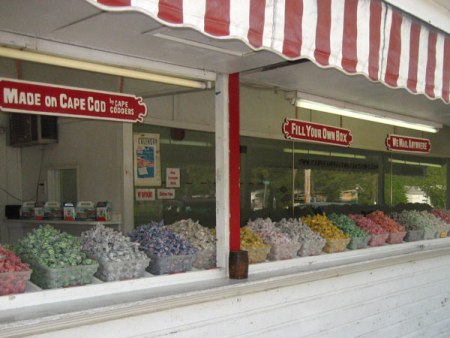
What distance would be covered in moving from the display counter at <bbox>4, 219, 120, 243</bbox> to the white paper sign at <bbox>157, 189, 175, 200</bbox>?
742mm

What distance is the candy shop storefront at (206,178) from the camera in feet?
8.70

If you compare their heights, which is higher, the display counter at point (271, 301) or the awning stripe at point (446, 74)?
the awning stripe at point (446, 74)

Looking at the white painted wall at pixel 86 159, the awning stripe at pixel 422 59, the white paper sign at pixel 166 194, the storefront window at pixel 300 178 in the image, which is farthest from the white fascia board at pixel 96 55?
the storefront window at pixel 300 178

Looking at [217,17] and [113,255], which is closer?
[217,17]

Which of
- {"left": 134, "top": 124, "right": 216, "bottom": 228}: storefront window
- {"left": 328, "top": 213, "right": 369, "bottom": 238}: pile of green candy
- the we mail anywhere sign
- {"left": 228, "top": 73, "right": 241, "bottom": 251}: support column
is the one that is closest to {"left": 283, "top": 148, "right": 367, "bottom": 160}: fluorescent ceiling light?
{"left": 134, "top": 124, "right": 216, "bottom": 228}: storefront window

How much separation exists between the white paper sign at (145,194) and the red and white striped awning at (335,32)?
395 cm

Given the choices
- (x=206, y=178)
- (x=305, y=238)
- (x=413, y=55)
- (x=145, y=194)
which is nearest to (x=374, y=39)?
(x=413, y=55)

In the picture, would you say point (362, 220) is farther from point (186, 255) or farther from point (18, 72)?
point (18, 72)

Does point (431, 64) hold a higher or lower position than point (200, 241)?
higher

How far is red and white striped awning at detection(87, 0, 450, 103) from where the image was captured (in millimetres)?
2330

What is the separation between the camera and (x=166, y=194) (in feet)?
22.8

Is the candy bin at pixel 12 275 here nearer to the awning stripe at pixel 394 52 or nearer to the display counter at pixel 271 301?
the display counter at pixel 271 301

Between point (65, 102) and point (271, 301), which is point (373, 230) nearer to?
point (271, 301)

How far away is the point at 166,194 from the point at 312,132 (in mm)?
2425
